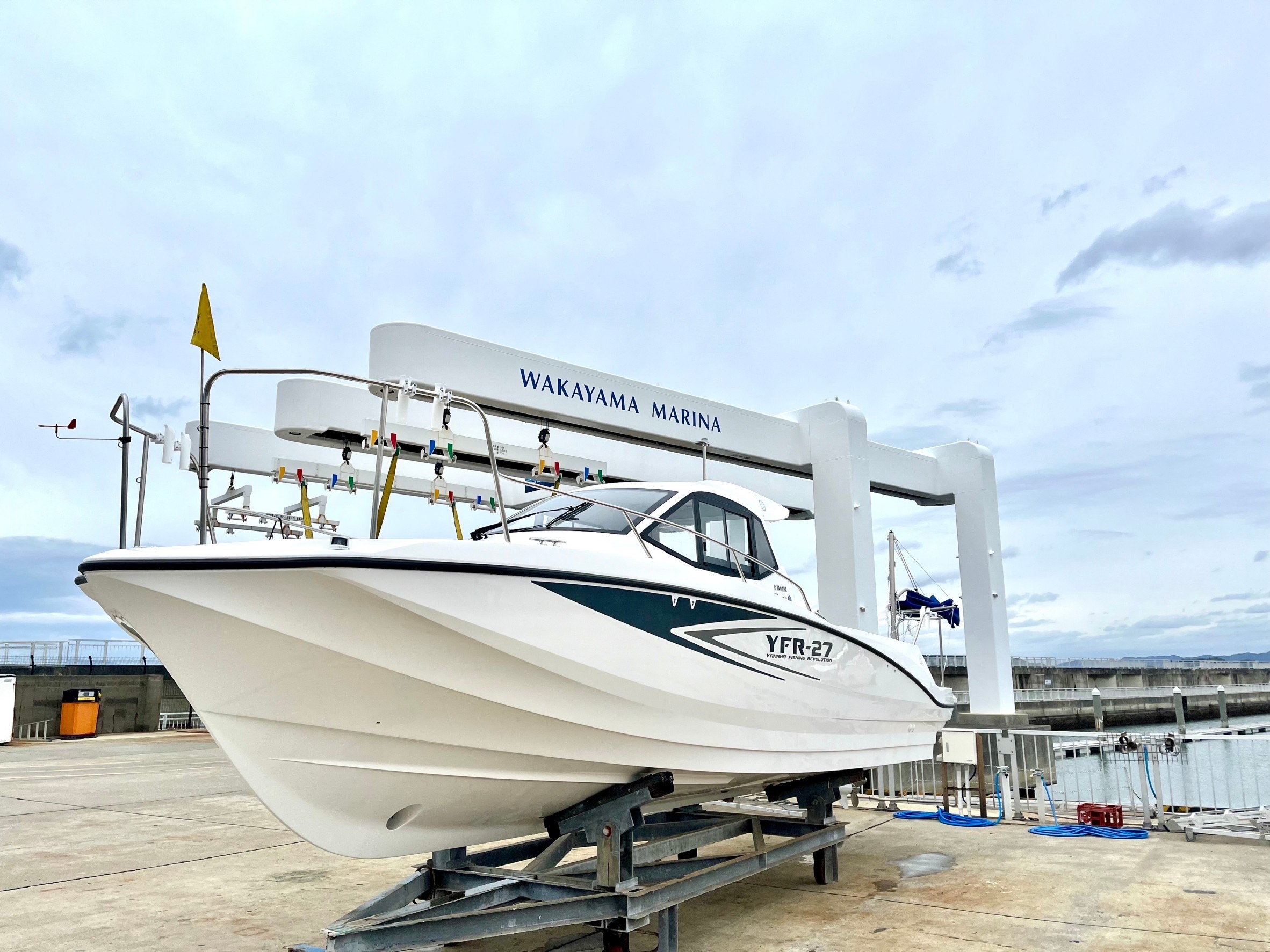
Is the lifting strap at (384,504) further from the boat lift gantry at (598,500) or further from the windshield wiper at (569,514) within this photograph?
the windshield wiper at (569,514)

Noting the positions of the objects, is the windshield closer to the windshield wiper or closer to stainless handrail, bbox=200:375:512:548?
the windshield wiper

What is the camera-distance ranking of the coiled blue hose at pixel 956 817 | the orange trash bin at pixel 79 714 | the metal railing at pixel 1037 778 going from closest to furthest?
the metal railing at pixel 1037 778 < the coiled blue hose at pixel 956 817 < the orange trash bin at pixel 79 714

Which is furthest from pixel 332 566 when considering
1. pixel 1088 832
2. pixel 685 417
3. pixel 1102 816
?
pixel 1102 816

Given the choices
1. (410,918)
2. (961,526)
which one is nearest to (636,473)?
(961,526)

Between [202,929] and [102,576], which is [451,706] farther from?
[202,929]

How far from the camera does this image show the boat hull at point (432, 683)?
3205 mm

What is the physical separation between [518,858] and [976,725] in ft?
25.4

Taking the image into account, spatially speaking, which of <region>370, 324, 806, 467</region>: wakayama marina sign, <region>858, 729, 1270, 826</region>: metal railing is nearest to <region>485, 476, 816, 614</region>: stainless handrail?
<region>858, 729, 1270, 826</region>: metal railing

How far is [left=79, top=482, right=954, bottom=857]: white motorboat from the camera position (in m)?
3.19

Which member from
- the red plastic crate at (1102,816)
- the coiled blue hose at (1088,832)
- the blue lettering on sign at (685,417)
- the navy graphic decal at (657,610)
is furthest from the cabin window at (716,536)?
the red plastic crate at (1102,816)

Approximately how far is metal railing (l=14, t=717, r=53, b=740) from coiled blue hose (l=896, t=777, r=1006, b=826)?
15.7 meters

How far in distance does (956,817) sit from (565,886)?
5.17 m

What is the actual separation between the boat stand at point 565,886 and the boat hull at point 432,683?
0.18 m

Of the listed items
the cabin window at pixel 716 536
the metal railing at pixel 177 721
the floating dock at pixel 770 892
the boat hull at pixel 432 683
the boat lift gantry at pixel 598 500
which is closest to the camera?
the boat hull at pixel 432 683
